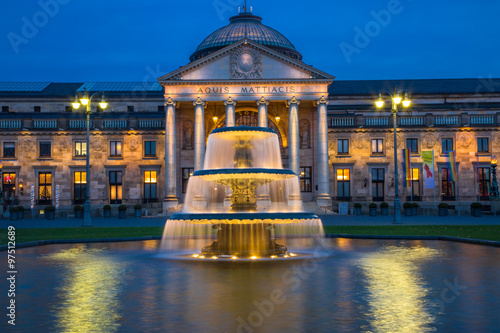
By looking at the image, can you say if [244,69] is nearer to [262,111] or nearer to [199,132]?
[262,111]

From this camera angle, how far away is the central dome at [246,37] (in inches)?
3289

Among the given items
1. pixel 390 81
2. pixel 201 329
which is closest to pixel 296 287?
pixel 201 329

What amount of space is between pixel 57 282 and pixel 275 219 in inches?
278

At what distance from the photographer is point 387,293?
40.0 ft

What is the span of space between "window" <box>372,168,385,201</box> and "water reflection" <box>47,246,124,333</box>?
55.5 metres

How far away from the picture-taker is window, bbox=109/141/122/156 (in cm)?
7212

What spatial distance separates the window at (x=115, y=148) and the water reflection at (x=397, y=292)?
56.1 metres

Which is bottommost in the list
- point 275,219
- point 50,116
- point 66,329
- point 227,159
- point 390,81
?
point 66,329

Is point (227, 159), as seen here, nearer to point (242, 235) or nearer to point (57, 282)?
point (242, 235)

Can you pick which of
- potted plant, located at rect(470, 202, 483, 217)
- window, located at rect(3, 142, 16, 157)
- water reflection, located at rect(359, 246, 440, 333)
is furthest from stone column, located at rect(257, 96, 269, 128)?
water reflection, located at rect(359, 246, 440, 333)

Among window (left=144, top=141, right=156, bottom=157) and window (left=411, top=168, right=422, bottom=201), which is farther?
window (left=144, top=141, right=156, bottom=157)
